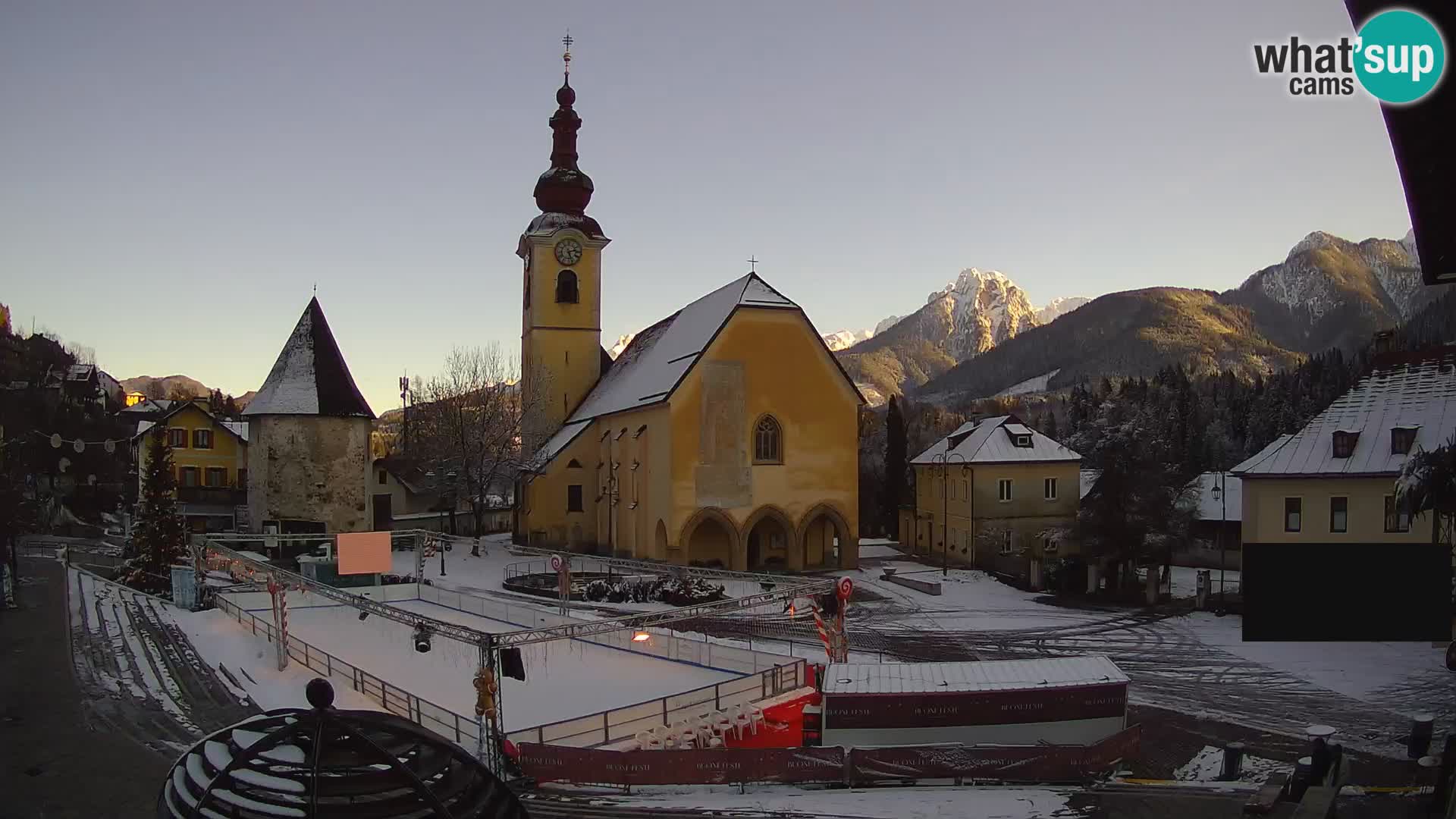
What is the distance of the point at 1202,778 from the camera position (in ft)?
52.6

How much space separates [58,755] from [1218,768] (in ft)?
61.1

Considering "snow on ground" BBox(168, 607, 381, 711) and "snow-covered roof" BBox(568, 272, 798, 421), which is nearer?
"snow on ground" BBox(168, 607, 381, 711)

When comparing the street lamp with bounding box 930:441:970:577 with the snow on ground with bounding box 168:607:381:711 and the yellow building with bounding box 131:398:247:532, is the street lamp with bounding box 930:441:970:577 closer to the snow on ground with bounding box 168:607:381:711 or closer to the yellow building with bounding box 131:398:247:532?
the snow on ground with bounding box 168:607:381:711

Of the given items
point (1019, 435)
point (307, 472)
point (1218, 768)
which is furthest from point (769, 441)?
point (1218, 768)

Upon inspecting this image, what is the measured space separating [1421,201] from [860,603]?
30635 mm

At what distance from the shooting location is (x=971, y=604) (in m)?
34.7

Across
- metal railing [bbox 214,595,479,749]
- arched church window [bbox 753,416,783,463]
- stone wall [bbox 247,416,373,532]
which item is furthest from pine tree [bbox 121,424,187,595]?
arched church window [bbox 753,416,783,463]

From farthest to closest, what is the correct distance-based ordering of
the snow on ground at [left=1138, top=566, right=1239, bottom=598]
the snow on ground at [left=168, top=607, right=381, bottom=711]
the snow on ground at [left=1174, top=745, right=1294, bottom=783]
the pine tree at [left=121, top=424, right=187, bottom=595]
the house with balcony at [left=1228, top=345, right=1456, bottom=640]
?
1. the snow on ground at [left=1138, top=566, right=1239, bottom=598]
2. the pine tree at [left=121, top=424, right=187, bottom=595]
3. the house with balcony at [left=1228, top=345, right=1456, bottom=640]
4. the snow on ground at [left=168, top=607, right=381, bottom=711]
5. the snow on ground at [left=1174, top=745, right=1294, bottom=783]

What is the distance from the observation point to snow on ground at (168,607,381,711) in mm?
19156

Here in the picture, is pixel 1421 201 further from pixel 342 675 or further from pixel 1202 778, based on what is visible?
pixel 342 675

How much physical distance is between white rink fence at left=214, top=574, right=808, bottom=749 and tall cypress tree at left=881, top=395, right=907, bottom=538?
31915mm

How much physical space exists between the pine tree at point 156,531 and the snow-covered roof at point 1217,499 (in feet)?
149

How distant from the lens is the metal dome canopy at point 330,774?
3.41 m

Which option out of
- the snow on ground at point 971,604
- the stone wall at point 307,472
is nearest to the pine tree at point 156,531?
the stone wall at point 307,472
